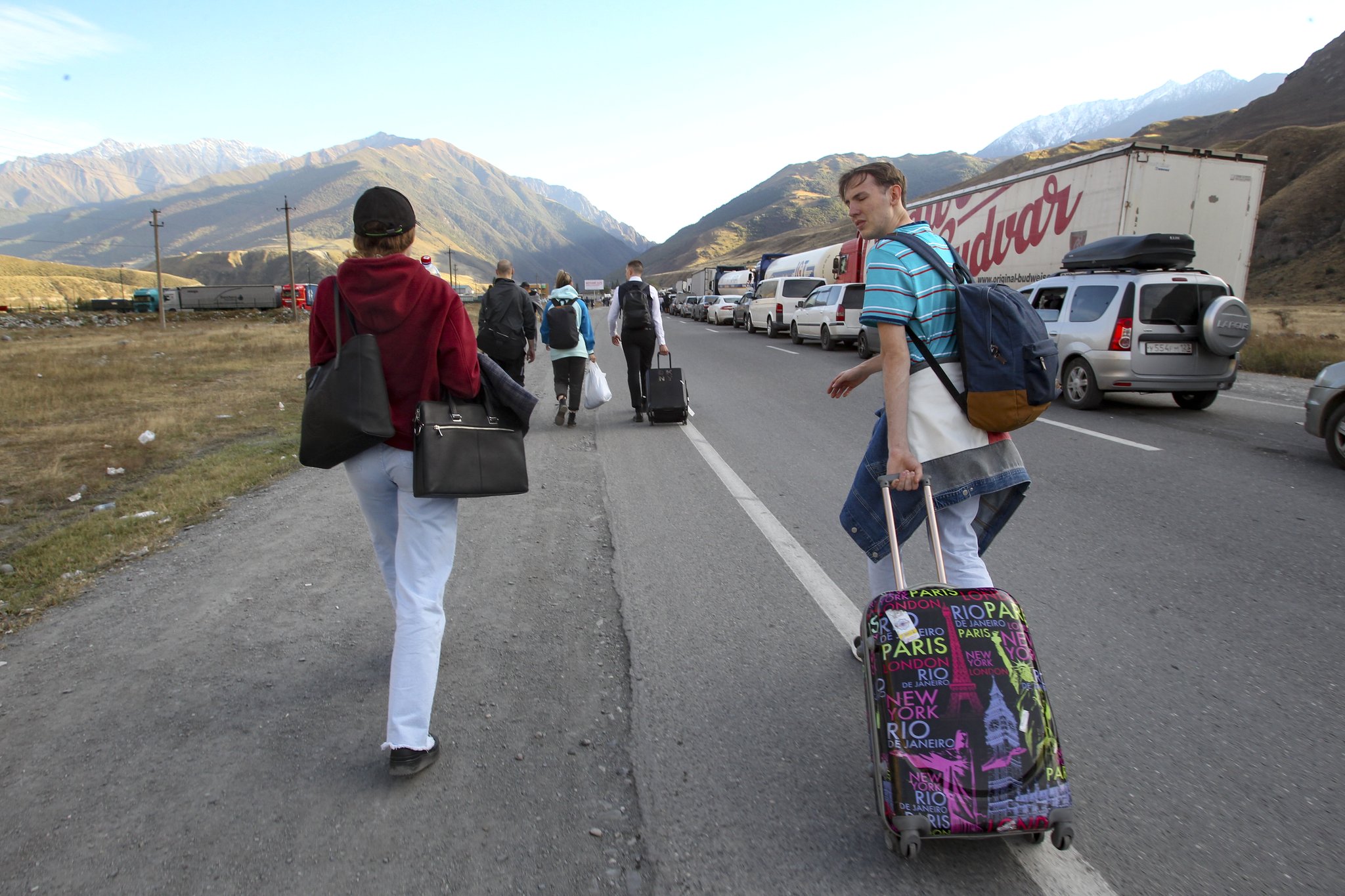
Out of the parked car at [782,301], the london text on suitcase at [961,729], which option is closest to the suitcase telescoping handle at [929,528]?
the london text on suitcase at [961,729]

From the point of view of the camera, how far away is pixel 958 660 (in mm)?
2193

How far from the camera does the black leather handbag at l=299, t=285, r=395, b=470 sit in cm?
250

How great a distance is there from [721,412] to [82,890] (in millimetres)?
8980

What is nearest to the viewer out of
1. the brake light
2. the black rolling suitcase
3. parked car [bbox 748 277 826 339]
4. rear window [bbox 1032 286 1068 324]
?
the black rolling suitcase

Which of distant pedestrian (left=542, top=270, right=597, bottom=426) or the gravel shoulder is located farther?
distant pedestrian (left=542, top=270, right=597, bottom=426)

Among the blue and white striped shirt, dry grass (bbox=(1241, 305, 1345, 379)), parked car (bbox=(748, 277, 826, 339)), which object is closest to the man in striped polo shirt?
the blue and white striped shirt

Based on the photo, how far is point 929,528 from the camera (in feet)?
8.10

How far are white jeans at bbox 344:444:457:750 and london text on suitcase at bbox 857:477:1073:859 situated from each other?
4.68ft

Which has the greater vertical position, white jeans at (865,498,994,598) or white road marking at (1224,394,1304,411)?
white jeans at (865,498,994,598)

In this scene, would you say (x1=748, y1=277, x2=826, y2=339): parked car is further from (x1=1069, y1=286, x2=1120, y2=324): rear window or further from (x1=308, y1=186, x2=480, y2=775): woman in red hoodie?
(x1=308, y1=186, x2=480, y2=775): woman in red hoodie

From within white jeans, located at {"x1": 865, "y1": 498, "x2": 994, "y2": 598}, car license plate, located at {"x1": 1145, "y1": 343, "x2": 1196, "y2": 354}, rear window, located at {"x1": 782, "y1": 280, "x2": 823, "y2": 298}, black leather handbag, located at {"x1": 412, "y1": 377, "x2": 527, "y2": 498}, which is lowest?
white jeans, located at {"x1": 865, "y1": 498, "x2": 994, "y2": 598}

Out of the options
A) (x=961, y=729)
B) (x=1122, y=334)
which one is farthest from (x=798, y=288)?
(x=961, y=729)

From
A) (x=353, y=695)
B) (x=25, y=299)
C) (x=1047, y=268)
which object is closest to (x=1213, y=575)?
(x=353, y=695)

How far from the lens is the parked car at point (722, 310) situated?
122 ft
